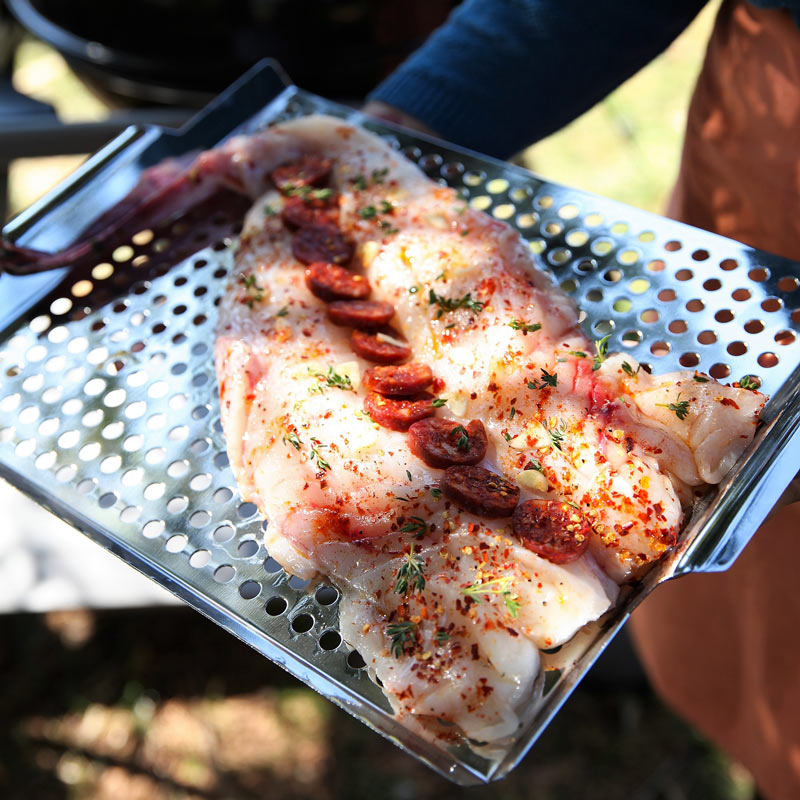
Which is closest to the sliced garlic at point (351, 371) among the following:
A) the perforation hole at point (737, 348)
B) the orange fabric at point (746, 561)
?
the perforation hole at point (737, 348)

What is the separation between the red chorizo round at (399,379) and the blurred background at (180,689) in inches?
63.3

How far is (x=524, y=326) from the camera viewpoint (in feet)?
5.45

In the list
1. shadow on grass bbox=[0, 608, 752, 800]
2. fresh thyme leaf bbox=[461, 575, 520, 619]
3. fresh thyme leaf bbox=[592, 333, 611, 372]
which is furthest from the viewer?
shadow on grass bbox=[0, 608, 752, 800]

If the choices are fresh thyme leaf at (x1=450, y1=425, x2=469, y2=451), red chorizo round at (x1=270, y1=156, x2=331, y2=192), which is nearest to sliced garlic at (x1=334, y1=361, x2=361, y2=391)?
fresh thyme leaf at (x1=450, y1=425, x2=469, y2=451)

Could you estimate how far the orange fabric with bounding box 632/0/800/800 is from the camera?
1.89 metres

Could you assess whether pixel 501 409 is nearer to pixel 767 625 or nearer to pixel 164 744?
pixel 767 625

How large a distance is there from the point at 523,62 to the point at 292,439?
3.89ft

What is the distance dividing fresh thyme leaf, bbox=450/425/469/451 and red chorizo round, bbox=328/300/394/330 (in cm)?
36

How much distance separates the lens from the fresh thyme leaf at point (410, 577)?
54.9 inches

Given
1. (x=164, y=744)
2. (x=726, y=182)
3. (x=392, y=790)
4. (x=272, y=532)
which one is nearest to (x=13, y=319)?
(x=272, y=532)

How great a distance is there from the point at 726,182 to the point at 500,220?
1.94 ft

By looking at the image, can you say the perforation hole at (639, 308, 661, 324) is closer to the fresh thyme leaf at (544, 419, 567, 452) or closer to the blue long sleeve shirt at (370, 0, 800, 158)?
the fresh thyme leaf at (544, 419, 567, 452)

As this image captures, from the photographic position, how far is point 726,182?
6.73ft

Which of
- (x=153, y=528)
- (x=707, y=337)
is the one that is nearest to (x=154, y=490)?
(x=153, y=528)
